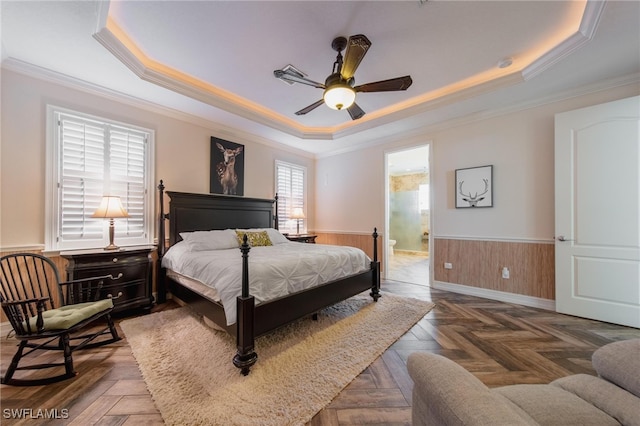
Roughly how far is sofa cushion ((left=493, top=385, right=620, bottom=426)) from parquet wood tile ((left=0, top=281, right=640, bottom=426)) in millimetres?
771

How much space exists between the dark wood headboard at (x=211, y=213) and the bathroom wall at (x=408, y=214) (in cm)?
490

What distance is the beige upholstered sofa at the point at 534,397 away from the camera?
709 millimetres

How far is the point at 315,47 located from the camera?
8.37ft

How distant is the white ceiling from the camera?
206cm

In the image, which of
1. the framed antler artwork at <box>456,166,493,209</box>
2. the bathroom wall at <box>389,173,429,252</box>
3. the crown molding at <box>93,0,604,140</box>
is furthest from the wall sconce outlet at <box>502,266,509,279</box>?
the bathroom wall at <box>389,173,429,252</box>

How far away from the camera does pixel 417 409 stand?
1.00m

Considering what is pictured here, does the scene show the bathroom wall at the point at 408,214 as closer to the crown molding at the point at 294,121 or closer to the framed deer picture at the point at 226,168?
the crown molding at the point at 294,121

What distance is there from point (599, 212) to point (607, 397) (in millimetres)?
2876

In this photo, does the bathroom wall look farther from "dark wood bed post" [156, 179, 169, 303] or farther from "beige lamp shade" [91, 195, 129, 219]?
"beige lamp shade" [91, 195, 129, 219]

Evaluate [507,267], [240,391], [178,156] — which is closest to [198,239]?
[178,156]

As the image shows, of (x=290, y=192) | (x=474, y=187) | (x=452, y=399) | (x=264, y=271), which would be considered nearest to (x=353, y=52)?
(x=264, y=271)

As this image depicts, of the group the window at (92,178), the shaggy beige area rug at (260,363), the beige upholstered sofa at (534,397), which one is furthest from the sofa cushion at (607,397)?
the window at (92,178)

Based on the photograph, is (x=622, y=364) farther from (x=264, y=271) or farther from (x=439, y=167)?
(x=439, y=167)

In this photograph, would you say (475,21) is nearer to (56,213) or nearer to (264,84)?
(264,84)
